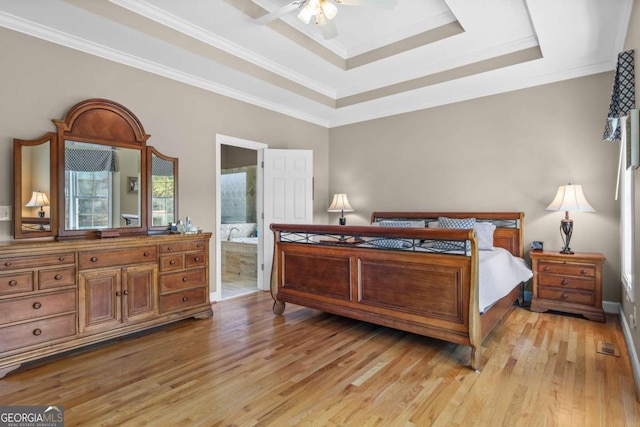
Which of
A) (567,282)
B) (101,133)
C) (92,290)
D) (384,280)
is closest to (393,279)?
(384,280)

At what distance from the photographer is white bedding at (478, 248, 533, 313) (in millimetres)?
2695

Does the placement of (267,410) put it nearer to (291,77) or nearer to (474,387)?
(474,387)

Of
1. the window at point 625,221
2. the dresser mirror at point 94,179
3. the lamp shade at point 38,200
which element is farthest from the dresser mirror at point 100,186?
the window at point 625,221

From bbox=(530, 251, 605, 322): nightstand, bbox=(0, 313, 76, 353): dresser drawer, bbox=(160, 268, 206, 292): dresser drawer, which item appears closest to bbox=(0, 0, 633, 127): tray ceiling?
bbox=(530, 251, 605, 322): nightstand

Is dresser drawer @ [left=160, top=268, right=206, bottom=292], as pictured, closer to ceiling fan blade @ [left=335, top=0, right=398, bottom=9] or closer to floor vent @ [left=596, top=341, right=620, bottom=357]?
ceiling fan blade @ [left=335, top=0, right=398, bottom=9]

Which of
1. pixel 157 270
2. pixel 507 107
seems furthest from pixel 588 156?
pixel 157 270

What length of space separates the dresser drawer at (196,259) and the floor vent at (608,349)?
3.69 meters

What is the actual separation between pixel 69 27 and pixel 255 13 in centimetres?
160

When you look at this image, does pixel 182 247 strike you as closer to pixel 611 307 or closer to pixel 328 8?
pixel 328 8

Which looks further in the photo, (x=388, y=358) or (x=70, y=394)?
(x=388, y=358)

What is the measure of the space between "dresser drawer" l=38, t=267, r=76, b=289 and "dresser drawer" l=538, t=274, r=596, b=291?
4.57m

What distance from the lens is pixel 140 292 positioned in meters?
3.16

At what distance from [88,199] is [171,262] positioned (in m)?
0.95

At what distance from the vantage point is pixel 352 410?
6.60ft
